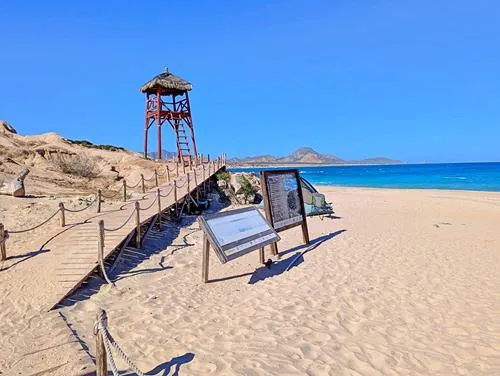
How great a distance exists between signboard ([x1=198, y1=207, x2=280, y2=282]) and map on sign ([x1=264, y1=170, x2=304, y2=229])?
76 centimetres

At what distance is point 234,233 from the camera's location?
750cm

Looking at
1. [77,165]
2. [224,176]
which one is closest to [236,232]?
[224,176]

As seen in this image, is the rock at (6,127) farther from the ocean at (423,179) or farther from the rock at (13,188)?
the ocean at (423,179)

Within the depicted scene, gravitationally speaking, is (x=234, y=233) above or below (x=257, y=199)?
below

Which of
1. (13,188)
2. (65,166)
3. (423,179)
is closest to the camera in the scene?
(13,188)

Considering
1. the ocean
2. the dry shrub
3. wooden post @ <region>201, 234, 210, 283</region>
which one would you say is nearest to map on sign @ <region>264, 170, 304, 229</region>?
wooden post @ <region>201, 234, 210, 283</region>

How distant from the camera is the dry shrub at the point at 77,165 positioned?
2238 cm

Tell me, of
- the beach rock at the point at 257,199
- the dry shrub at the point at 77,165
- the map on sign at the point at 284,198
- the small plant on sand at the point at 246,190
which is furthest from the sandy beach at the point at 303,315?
the dry shrub at the point at 77,165

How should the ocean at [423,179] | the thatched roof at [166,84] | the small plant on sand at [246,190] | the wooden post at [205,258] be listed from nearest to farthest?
1. the wooden post at [205,258]
2. the small plant on sand at [246,190]
3. the thatched roof at [166,84]
4. the ocean at [423,179]

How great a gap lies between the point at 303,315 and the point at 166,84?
2159 cm

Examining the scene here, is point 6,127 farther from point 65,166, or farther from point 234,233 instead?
point 234,233

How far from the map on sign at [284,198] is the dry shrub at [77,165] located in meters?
16.3

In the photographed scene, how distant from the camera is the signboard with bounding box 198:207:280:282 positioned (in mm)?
7027

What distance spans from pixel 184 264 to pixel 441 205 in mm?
17624
